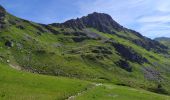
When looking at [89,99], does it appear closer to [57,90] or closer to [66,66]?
[57,90]

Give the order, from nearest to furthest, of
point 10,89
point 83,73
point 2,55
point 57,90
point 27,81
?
point 10,89 < point 57,90 < point 27,81 < point 2,55 < point 83,73

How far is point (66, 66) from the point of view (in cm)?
18888

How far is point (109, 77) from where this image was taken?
19350 centimetres

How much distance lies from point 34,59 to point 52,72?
20.0 m

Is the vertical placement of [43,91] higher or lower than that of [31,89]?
lower

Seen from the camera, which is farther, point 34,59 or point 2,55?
point 34,59

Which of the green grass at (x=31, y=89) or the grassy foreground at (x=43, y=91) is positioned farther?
the grassy foreground at (x=43, y=91)

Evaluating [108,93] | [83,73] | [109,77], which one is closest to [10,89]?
[108,93]

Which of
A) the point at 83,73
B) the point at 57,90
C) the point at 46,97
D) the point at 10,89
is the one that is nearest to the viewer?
the point at 46,97

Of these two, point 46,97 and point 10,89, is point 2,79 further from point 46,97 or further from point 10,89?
point 46,97

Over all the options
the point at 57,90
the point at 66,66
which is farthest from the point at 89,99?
the point at 66,66

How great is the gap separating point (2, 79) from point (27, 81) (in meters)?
4.94

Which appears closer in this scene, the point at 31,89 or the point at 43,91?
the point at 43,91

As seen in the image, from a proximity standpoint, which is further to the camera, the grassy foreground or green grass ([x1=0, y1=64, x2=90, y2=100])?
the grassy foreground
